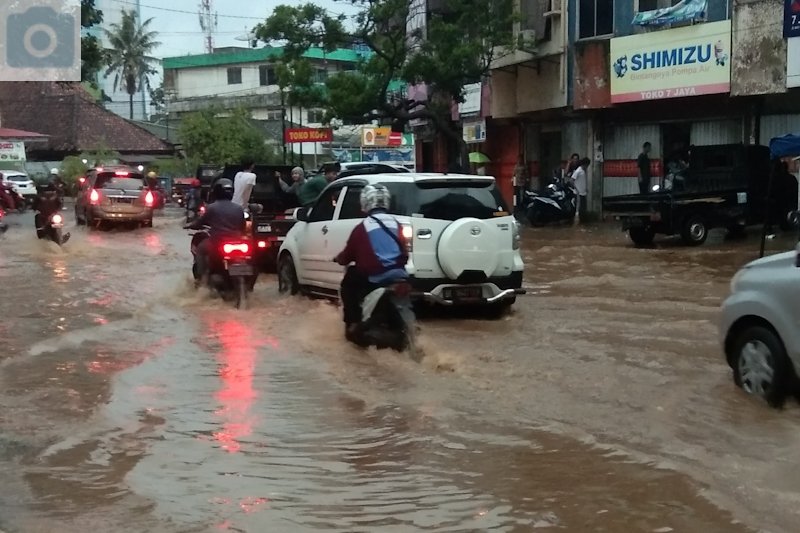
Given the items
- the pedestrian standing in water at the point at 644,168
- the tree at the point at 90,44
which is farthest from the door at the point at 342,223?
the tree at the point at 90,44

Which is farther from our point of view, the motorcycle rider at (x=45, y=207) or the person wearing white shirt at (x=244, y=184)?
the motorcycle rider at (x=45, y=207)

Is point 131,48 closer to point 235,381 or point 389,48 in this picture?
point 389,48

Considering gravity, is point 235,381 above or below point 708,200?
below

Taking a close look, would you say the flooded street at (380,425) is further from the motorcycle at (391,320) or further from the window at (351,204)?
the window at (351,204)

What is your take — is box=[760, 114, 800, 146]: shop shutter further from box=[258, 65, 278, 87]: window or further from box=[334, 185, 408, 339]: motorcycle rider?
box=[258, 65, 278, 87]: window

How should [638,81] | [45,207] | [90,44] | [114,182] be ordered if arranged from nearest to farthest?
[45,207], [638,81], [90,44], [114,182]

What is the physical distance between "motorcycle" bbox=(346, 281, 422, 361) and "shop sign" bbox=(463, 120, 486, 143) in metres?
22.8

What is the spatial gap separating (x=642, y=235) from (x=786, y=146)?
5.58 metres

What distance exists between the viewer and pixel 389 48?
28.5 m

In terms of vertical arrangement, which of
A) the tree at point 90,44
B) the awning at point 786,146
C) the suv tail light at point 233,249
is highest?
the tree at point 90,44

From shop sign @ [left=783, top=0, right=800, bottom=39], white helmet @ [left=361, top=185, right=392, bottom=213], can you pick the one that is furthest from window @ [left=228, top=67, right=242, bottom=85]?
white helmet @ [left=361, top=185, right=392, bottom=213]

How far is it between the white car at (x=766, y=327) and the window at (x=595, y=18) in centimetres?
1923

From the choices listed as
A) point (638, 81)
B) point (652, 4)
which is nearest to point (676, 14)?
point (638, 81)

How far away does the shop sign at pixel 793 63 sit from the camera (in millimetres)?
20359
